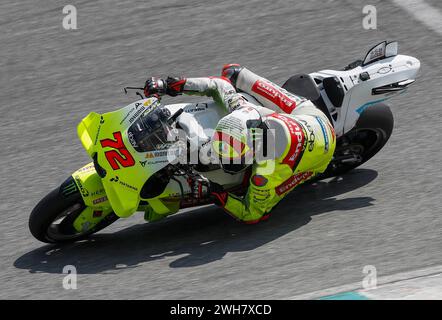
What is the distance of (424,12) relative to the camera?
36.2 feet

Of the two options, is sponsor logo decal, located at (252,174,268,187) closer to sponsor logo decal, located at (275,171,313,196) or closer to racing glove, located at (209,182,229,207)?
sponsor logo decal, located at (275,171,313,196)

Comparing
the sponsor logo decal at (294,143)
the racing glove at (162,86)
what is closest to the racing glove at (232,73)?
the racing glove at (162,86)

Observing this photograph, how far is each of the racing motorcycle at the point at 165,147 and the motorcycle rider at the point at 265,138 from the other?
0.59 feet

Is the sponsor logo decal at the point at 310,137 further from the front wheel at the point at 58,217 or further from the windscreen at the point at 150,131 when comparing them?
the front wheel at the point at 58,217

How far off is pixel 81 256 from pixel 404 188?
267 centimetres

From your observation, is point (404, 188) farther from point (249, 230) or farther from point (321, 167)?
point (249, 230)

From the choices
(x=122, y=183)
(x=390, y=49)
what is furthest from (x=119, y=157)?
(x=390, y=49)

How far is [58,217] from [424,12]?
18.6ft

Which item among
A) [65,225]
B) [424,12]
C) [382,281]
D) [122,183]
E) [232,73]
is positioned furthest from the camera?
[424,12]

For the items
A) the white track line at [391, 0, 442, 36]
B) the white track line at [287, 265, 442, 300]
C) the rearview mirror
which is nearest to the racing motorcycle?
Result: the rearview mirror

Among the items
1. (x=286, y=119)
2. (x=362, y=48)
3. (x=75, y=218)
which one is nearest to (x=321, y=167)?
(x=286, y=119)

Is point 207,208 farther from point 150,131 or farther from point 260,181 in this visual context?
point 150,131

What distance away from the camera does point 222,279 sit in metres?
6.65

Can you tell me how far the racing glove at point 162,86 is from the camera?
7.30m
